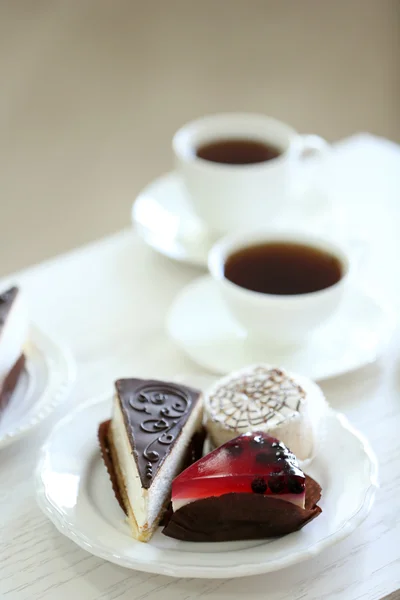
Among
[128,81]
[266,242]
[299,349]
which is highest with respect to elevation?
[266,242]

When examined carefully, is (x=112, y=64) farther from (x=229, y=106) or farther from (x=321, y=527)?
(x=321, y=527)

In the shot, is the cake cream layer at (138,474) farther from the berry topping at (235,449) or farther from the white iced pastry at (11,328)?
the white iced pastry at (11,328)

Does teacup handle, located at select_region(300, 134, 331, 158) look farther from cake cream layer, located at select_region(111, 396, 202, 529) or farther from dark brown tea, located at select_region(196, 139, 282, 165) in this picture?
cake cream layer, located at select_region(111, 396, 202, 529)

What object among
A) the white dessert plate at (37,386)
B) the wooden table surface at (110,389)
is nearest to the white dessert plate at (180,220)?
the wooden table surface at (110,389)

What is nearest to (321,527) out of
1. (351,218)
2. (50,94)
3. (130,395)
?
(130,395)

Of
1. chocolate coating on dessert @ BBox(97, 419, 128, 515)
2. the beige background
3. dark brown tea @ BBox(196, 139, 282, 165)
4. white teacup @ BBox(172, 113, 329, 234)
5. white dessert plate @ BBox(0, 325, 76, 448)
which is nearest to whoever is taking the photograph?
chocolate coating on dessert @ BBox(97, 419, 128, 515)

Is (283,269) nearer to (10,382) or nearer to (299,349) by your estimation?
(299,349)

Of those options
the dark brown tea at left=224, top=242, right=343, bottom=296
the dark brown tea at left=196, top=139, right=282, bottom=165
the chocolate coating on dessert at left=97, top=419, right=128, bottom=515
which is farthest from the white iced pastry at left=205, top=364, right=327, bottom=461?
the dark brown tea at left=196, top=139, right=282, bottom=165

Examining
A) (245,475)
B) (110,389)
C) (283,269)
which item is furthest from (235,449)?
(283,269)
